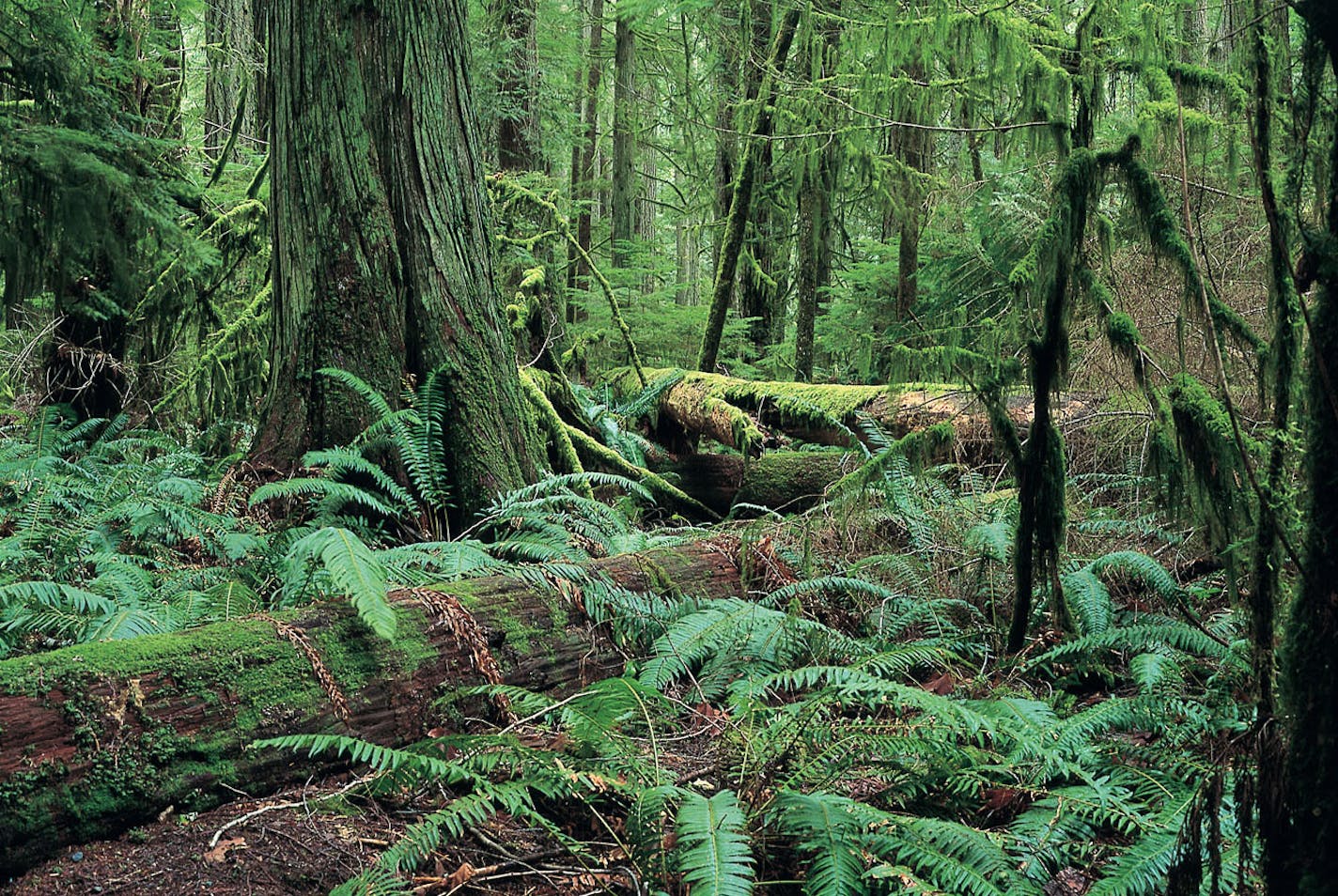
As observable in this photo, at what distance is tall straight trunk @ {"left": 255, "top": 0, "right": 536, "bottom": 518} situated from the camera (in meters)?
5.00

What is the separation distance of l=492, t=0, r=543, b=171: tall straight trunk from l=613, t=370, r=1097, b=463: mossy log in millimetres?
4913

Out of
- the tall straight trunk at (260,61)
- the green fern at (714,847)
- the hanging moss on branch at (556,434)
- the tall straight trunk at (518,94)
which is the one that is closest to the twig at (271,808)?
the green fern at (714,847)

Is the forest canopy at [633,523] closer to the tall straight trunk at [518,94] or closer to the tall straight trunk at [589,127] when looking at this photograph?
the tall straight trunk at [518,94]

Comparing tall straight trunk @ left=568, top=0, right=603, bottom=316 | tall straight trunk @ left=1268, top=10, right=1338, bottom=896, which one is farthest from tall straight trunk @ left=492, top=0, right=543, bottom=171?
tall straight trunk @ left=1268, top=10, right=1338, bottom=896

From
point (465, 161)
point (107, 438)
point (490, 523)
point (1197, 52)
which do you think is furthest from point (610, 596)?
point (1197, 52)

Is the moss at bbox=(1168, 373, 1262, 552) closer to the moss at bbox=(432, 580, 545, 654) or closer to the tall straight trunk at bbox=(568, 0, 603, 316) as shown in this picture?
the moss at bbox=(432, 580, 545, 654)

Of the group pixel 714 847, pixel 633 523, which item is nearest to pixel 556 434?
pixel 633 523

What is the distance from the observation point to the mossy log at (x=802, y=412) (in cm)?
674

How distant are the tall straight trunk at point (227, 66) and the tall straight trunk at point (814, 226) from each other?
19.3 ft

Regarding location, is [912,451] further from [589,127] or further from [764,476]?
[589,127]

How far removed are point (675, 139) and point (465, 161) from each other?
1305 centimetres

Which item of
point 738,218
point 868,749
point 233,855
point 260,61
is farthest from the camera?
point 738,218

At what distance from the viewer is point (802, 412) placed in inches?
304

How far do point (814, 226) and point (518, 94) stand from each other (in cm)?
442
